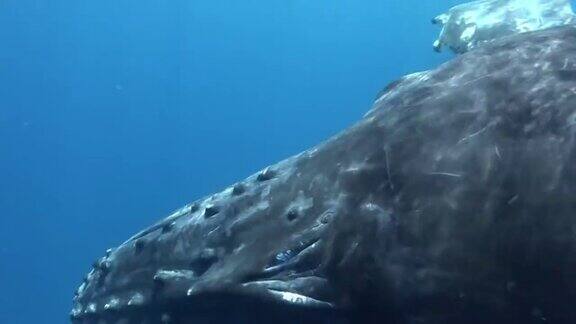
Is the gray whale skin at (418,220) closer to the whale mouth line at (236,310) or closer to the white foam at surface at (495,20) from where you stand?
the whale mouth line at (236,310)

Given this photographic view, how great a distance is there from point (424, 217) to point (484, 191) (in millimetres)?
424

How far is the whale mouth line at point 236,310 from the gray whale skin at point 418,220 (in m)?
0.01

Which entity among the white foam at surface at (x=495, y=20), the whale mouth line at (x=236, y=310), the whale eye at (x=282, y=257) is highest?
the white foam at surface at (x=495, y=20)

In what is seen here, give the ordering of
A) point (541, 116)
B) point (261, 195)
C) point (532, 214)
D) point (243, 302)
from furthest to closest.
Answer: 1. point (261, 195)
2. point (243, 302)
3. point (541, 116)
4. point (532, 214)

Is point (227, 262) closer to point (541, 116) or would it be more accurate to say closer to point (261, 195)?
point (261, 195)

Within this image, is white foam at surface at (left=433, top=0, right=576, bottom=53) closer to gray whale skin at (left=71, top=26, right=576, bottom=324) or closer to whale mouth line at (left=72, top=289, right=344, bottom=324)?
gray whale skin at (left=71, top=26, right=576, bottom=324)

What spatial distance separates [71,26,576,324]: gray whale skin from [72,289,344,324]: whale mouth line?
0.03 ft

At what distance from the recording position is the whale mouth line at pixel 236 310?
5113mm

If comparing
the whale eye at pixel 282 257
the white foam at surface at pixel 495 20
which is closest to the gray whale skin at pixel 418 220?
the whale eye at pixel 282 257

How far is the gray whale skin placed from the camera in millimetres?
4391

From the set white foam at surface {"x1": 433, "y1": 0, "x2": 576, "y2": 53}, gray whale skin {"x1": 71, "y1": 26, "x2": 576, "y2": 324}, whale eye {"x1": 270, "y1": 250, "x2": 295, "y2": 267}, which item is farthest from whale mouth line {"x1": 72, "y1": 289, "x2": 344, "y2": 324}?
white foam at surface {"x1": 433, "y1": 0, "x2": 576, "y2": 53}

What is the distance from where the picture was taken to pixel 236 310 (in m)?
5.53

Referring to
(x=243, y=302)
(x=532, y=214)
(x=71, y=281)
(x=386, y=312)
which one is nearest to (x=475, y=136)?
(x=532, y=214)

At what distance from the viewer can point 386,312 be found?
4.82 metres
